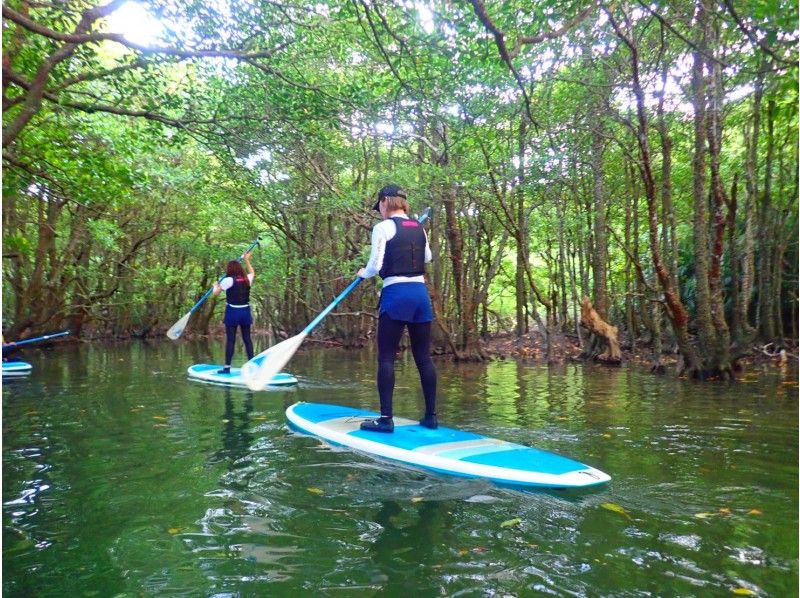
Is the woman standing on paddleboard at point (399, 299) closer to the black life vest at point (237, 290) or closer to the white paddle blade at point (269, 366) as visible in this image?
the white paddle blade at point (269, 366)

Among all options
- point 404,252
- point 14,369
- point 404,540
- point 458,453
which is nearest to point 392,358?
point 404,252

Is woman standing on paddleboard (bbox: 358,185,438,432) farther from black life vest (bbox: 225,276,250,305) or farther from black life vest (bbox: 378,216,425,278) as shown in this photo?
black life vest (bbox: 225,276,250,305)

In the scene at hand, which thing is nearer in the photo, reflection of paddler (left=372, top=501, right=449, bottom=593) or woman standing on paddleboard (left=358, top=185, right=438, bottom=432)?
reflection of paddler (left=372, top=501, right=449, bottom=593)

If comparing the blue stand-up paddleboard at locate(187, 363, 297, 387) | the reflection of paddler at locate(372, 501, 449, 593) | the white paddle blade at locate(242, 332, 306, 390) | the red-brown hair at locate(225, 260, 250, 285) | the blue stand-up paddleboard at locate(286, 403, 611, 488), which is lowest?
the reflection of paddler at locate(372, 501, 449, 593)

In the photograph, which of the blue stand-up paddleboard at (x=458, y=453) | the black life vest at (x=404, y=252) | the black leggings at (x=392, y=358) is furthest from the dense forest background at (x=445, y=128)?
the blue stand-up paddleboard at (x=458, y=453)

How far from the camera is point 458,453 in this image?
153 inches

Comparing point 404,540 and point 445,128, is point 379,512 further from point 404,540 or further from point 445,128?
point 445,128

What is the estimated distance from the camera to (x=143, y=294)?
832 inches

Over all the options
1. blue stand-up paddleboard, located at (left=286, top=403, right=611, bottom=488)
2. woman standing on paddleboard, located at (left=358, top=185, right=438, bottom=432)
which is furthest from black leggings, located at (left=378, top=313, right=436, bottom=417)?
blue stand-up paddleboard, located at (left=286, top=403, right=611, bottom=488)

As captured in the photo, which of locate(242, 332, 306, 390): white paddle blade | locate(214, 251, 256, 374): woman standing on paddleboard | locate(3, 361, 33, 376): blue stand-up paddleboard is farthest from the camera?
locate(3, 361, 33, 376): blue stand-up paddleboard

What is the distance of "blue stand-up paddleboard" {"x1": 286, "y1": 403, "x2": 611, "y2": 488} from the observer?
346 centimetres

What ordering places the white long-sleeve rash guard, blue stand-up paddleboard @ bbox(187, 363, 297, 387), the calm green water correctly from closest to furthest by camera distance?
the calm green water, the white long-sleeve rash guard, blue stand-up paddleboard @ bbox(187, 363, 297, 387)

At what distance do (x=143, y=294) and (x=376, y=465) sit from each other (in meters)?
19.4

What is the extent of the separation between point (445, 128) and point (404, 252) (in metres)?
5.64
